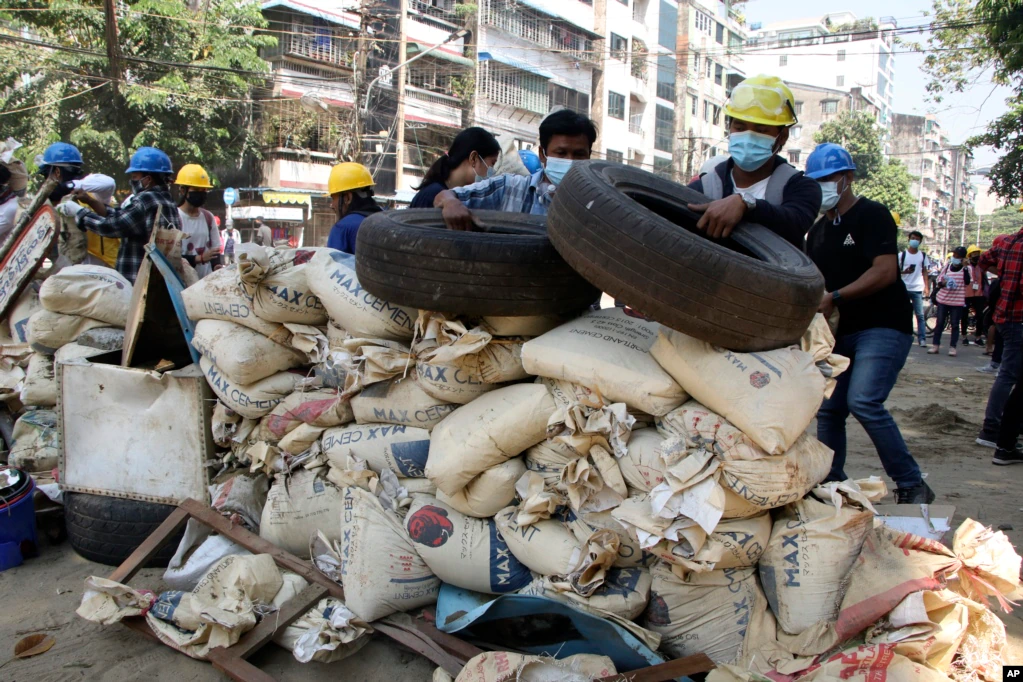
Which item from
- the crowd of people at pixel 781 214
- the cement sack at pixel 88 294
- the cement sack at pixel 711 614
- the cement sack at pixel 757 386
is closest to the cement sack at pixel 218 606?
the cement sack at pixel 711 614

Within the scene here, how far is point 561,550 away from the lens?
225cm

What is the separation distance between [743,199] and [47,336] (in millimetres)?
3807

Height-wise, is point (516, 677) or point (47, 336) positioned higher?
point (47, 336)

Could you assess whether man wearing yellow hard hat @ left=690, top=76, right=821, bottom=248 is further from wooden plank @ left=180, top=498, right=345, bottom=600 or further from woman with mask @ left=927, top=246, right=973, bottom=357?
woman with mask @ left=927, top=246, right=973, bottom=357

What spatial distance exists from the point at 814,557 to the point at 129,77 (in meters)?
21.8

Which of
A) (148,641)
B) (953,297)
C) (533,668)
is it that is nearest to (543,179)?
(533,668)

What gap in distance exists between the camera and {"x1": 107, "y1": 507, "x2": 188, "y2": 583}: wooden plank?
2.87 m

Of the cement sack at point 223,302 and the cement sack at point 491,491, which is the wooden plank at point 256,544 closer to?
the cement sack at point 491,491

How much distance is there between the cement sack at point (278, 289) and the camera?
3.10 metres

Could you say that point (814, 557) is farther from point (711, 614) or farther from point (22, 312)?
point (22, 312)

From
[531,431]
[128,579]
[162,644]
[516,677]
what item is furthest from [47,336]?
[516,677]

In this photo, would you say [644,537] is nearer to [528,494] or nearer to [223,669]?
[528,494]

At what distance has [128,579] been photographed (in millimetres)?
2873

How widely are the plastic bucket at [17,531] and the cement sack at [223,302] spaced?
1.14 meters
